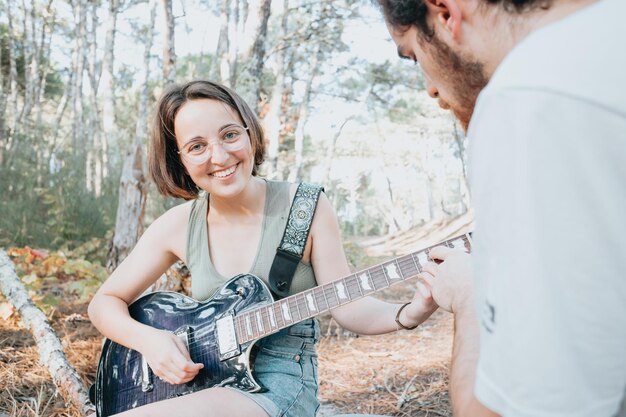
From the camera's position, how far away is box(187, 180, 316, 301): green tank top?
Answer: 2369mm

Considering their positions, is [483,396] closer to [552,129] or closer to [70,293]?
[552,129]

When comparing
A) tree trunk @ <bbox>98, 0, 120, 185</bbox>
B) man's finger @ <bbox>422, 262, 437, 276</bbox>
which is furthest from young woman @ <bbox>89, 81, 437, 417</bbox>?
tree trunk @ <bbox>98, 0, 120, 185</bbox>

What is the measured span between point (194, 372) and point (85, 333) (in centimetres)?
268

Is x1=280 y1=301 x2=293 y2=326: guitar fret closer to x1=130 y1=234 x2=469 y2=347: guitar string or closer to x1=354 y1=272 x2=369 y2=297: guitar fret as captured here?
x1=130 y1=234 x2=469 y2=347: guitar string

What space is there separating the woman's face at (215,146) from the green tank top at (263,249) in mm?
183

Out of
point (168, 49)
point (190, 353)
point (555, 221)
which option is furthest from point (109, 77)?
point (555, 221)

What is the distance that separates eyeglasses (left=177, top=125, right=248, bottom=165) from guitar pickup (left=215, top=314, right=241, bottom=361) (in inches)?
28.1

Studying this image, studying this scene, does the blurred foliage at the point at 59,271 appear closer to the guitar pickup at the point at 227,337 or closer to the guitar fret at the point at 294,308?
the guitar pickup at the point at 227,337

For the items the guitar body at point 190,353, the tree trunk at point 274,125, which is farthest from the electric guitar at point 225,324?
the tree trunk at point 274,125

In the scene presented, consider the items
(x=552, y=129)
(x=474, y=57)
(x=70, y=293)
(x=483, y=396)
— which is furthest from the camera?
(x=70, y=293)

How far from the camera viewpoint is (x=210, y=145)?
238 cm

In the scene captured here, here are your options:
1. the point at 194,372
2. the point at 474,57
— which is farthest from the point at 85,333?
the point at 474,57

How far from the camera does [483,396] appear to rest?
75cm

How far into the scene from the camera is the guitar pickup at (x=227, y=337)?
212cm
